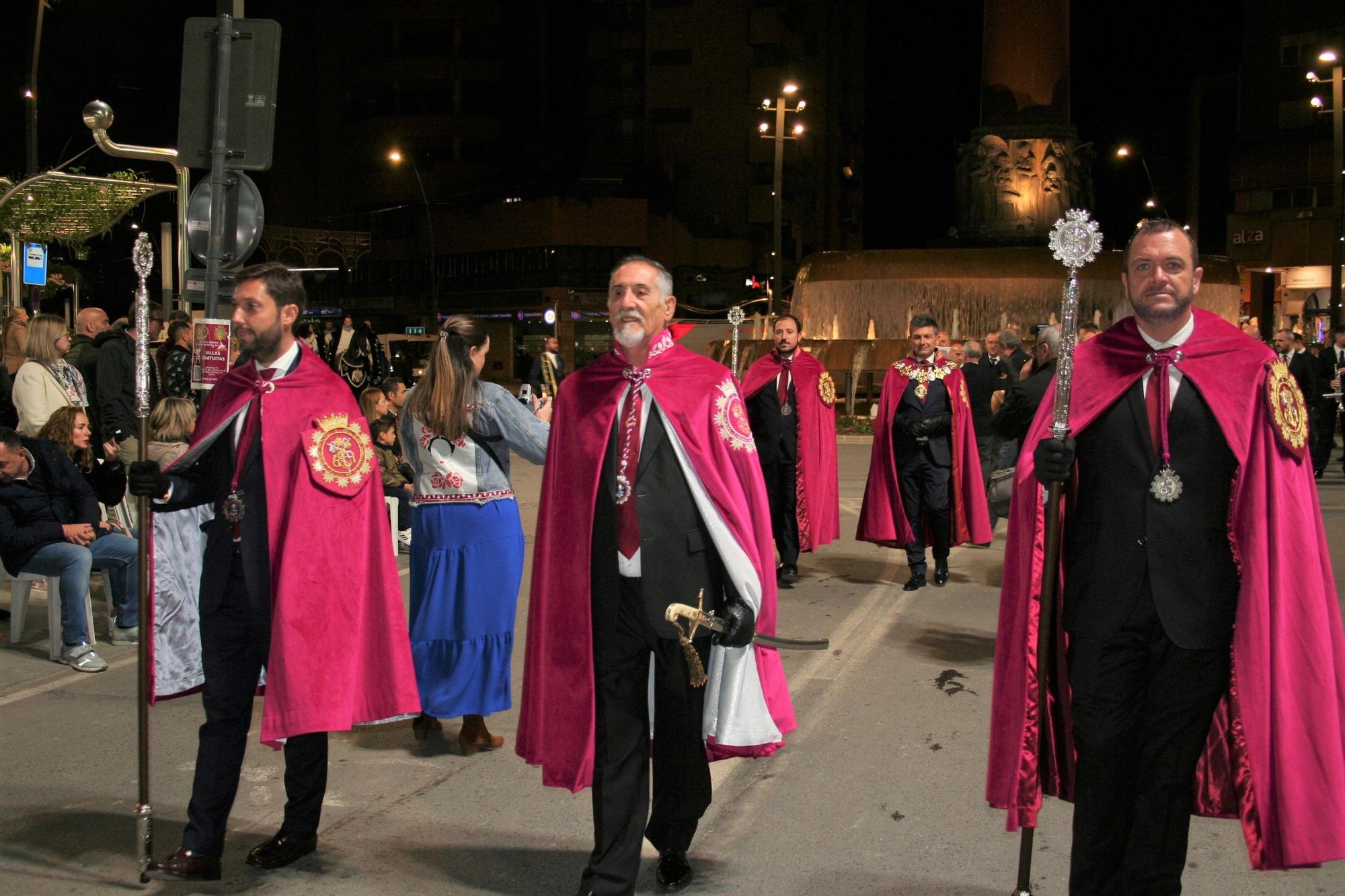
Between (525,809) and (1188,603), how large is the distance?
2.74 metres

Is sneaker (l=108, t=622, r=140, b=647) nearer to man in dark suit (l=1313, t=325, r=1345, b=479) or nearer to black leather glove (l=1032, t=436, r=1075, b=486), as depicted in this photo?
black leather glove (l=1032, t=436, r=1075, b=486)

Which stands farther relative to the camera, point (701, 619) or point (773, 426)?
point (773, 426)

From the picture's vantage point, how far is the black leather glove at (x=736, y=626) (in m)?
4.24

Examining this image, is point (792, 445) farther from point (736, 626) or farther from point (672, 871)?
point (736, 626)

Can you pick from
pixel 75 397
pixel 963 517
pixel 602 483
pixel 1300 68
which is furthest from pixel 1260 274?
pixel 602 483

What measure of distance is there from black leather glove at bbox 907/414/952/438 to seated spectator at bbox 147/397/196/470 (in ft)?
16.6

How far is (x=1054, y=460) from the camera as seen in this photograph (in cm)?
376

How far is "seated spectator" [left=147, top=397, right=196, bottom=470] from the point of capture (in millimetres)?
8227

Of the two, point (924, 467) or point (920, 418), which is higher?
point (920, 418)

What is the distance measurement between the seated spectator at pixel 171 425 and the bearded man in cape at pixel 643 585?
446cm

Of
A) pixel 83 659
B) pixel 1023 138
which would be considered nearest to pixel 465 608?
pixel 83 659

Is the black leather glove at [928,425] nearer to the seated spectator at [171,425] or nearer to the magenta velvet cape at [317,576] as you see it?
the seated spectator at [171,425]

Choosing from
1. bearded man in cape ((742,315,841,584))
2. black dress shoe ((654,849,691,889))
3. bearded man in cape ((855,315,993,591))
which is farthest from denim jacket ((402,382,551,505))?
bearded man in cape ((855,315,993,591))

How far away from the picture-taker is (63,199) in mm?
13820
